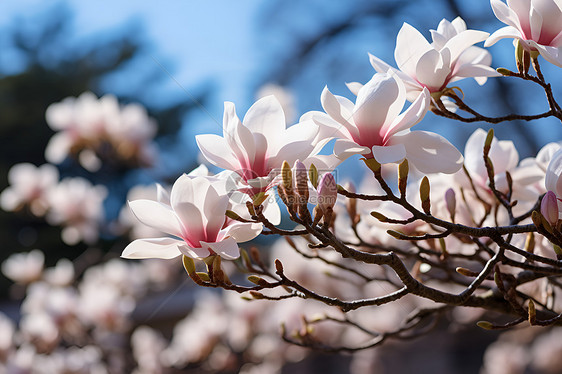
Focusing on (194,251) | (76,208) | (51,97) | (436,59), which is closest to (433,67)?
(436,59)

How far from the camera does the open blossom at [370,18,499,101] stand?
58cm

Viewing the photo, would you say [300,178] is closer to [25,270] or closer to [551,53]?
[551,53]

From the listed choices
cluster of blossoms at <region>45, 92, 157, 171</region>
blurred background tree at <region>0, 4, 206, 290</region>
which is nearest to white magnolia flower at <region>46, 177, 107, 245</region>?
cluster of blossoms at <region>45, 92, 157, 171</region>

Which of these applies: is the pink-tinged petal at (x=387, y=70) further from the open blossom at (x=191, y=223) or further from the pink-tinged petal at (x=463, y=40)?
the open blossom at (x=191, y=223)

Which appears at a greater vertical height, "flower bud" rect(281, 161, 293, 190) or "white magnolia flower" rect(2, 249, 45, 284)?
"flower bud" rect(281, 161, 293, 190)

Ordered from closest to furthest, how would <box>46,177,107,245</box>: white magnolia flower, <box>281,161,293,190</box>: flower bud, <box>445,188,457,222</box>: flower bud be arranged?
<box>281,161,293,190</box>: flower bud < <box>445,188,457,222</box>: flower bud < <box>46,177,107,245</box>: white magnolia flower

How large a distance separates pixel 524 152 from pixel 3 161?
946cm

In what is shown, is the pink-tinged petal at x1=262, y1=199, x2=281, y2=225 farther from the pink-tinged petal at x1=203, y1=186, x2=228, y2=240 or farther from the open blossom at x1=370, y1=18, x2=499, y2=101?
the open blossom at x1=370, y1=18, x2=499, y2=101

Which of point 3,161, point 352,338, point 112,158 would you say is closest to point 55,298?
point 112,158

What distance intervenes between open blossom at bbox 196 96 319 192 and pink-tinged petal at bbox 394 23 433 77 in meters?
0.16

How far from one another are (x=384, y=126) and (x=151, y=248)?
0.27 m

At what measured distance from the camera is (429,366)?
11.5ft

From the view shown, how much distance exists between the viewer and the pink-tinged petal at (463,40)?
58cm

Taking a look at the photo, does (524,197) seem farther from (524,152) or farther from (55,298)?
(524,152)
